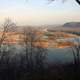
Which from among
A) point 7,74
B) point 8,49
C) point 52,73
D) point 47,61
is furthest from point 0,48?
point 52,73

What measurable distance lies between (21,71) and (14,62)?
61.6 inches

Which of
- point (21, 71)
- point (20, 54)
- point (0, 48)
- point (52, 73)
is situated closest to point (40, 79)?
point (52, 73)

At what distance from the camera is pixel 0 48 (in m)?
26.7

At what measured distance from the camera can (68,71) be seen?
80.0 ft

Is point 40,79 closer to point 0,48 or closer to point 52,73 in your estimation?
point 52,73

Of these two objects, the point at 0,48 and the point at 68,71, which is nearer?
the point at 68,71

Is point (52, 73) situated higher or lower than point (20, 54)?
lower

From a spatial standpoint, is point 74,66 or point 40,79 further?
point 74,66

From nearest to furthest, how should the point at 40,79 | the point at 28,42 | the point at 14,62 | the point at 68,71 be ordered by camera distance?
the point at 40,79, the point at 68,71, the point at 14,62, the point at 28,42

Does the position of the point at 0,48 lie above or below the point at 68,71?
above

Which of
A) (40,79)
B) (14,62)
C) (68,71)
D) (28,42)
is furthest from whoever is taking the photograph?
(28,42)

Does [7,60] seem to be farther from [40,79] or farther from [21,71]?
[40,79]

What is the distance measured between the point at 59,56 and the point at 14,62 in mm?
4737

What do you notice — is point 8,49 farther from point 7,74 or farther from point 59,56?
point 59,56
